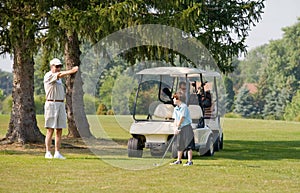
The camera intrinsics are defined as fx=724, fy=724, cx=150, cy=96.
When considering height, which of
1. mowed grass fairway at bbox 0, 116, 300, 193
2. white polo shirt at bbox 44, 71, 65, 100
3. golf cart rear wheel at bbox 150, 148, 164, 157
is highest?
white polo shirt at bbox 44, 71, 65, 100

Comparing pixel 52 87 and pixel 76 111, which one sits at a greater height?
pixel 52 87

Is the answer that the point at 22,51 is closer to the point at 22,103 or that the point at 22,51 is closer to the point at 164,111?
the point at 22,103

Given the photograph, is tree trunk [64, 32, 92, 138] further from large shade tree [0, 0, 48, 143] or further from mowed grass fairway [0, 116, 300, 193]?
mowed grass fairway [0, 116, 300, 193]

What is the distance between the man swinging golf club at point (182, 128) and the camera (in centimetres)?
1329

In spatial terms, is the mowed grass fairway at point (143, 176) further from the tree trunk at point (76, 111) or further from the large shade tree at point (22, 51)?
the tree trunk at point (76, 111)

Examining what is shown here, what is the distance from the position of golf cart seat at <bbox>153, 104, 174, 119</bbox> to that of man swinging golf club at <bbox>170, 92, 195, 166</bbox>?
207 cm

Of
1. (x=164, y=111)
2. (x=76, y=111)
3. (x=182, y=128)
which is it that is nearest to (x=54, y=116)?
(x=182, y=128)

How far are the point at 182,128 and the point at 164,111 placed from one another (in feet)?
7.67

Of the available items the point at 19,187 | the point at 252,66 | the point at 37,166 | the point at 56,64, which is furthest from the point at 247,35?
the point at 252,66

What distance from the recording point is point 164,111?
15750mm

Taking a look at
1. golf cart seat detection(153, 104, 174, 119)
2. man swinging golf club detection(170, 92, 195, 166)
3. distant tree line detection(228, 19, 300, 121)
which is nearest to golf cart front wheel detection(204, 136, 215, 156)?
golf cart seat detection(153, 104, 174, 119)

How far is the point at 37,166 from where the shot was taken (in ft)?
40.3

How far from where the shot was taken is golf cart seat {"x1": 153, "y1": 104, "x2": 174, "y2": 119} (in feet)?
51.4

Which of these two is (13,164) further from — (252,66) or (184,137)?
(252,66)
